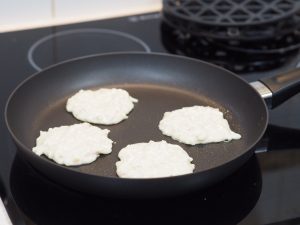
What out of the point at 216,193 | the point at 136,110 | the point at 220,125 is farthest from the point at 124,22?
the point at 216,193

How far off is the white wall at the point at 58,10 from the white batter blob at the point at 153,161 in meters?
0.55

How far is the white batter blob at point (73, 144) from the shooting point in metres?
0.85

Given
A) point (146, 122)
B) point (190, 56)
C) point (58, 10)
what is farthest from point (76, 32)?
point (146, 122)

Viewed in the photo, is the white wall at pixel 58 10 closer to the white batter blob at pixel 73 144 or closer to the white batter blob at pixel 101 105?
the white batter blob at pixel 101 105

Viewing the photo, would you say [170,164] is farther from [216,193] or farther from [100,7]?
[100,7]

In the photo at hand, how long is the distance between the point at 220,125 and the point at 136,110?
16 cm

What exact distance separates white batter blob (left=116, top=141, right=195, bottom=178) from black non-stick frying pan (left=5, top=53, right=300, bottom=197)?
0.07 ft

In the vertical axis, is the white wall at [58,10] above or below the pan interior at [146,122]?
above

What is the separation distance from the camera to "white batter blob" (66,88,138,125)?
981 millimetres

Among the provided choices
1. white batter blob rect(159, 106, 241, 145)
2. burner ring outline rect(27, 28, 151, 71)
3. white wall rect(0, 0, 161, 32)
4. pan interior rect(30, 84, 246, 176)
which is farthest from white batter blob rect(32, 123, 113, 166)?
white wall rect(0, 0, 161, 32)

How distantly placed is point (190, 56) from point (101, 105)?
0.28 meters

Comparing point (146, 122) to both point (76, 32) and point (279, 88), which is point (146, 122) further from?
point (76, 32)

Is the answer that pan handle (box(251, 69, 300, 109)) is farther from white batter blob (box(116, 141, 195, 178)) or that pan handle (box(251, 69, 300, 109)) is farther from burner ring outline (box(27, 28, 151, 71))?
burner ring outline (box(27, 28, 151, 71))

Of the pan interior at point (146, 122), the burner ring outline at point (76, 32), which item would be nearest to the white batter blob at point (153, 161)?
the pan interior at point (146, 122)
